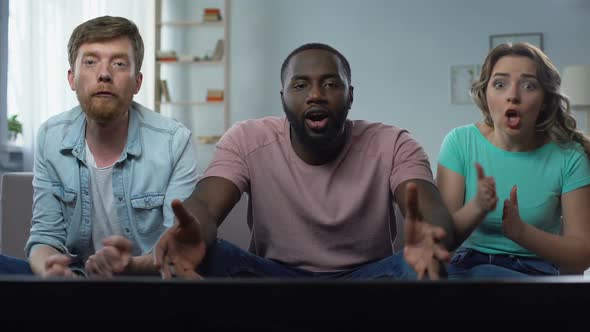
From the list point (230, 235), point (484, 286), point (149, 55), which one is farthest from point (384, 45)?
point (484, 286)

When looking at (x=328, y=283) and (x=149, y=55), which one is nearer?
(x=328, y=283)

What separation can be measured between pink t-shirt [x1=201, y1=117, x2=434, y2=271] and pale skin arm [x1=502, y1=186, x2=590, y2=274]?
7.9 inches

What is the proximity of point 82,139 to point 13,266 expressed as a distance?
35cm

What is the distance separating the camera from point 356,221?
5.05ft

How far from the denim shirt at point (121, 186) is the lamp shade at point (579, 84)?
151 inches

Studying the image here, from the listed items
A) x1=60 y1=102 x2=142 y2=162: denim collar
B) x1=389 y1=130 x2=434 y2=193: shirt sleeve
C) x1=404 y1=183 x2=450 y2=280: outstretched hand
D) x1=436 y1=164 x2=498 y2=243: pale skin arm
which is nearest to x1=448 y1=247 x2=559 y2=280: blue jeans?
x1=436 y1=164 x2=498 y2=243: pale skin arm

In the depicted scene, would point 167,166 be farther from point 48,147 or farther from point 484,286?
point 484,286

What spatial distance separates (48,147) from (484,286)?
1.39m

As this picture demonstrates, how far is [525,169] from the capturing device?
1591mm

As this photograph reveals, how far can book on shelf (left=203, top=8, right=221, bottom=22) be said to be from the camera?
5641mm

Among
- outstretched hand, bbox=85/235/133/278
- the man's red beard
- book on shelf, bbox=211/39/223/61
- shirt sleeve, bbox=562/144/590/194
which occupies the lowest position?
outstretched hand, bbox=85/235/133/278

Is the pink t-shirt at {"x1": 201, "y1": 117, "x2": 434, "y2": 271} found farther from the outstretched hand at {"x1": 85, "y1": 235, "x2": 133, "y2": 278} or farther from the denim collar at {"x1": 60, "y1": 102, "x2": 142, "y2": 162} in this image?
the outstretched hand at {"x1": 85, "y1": 235, "x2": 133, "y2": 278}

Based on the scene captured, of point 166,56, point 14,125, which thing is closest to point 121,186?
point 14,125

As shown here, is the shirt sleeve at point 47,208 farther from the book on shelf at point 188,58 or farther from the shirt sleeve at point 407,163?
the book on shelf at point 188,58
